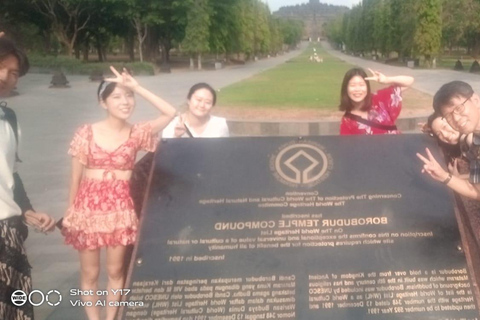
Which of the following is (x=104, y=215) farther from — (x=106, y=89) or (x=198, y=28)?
(x=198, y=28)

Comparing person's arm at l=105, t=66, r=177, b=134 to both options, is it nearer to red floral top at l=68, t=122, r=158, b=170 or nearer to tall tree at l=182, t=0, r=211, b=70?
red floral top at l=68, t=122, r=158, b=170

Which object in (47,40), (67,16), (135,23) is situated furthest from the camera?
(47,40)

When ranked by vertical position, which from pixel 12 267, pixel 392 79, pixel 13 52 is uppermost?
pixel 13 52

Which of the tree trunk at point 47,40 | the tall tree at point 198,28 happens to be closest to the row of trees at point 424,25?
the tall tree at point 198,28

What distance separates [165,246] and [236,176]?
1.47ft

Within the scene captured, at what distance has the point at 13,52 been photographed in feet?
9.22

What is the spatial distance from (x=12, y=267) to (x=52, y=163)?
6231mm

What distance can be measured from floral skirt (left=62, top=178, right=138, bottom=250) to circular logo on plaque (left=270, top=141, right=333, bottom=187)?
2.41ft

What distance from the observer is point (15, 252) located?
2906mm

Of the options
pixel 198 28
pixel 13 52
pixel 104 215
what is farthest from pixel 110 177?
pixel 198 28

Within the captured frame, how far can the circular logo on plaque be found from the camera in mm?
2875

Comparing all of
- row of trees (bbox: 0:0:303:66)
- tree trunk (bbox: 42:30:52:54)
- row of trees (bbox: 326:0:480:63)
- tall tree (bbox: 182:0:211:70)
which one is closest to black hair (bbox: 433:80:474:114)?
row of trees (bbox: 0:0:303:66)

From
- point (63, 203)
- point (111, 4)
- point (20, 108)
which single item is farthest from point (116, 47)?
point (63, 203)

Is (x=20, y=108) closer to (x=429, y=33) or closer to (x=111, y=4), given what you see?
(x=111, y=4)
